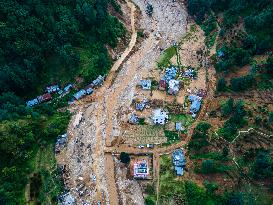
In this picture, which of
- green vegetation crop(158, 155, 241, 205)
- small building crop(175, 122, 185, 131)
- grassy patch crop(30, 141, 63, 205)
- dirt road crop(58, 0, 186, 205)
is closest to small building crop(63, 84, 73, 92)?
dirt road crop(58, 0, 186, 205)

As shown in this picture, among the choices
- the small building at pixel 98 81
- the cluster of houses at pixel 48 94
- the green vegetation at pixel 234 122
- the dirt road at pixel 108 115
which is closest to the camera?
the dirt road at pixel 108 115

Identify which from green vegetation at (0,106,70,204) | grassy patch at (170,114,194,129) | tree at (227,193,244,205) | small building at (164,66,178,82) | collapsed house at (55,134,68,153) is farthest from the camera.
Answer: small building at (164,66,178,82)

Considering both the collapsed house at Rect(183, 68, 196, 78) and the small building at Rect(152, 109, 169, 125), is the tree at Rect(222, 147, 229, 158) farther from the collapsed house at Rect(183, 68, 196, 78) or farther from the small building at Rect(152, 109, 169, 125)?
the collapsed house at Rect(183, 68, 196, 78)

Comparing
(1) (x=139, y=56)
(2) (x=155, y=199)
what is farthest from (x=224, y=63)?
(2) (x=155, y=199)

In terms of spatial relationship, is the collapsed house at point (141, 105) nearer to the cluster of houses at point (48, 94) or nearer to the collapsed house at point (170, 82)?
the collapsed house at point (170, 82)

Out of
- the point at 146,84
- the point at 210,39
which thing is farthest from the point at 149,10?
the point at 146,84

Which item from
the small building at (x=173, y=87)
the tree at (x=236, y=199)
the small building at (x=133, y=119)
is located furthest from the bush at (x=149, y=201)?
the small building at (x=173, y=87)

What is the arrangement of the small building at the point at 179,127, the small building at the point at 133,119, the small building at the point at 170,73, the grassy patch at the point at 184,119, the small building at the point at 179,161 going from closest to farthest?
the small building at the point at 179,161
the small building at the point at 179,127
the grassy patch at the point at 184,119
the small building at the point at 133,119
the small building at the point at 170,73
